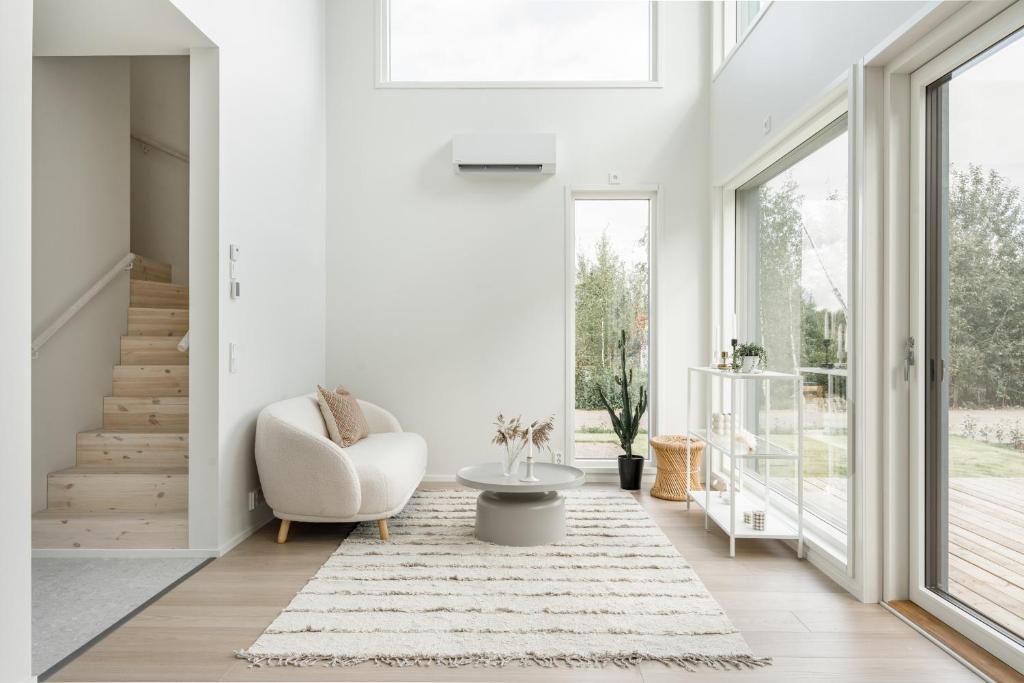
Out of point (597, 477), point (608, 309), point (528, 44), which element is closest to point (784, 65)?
point (608, 309)

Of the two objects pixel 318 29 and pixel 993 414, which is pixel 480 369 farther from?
pixel 993 414

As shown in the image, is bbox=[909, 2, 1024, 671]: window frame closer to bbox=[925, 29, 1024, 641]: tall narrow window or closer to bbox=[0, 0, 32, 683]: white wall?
bbox=[925, 29, 1024, 641]: tall narrow window

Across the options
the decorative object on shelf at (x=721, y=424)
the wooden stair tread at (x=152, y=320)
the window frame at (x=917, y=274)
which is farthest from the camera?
the wooden stair tread at (x=152, y=320)

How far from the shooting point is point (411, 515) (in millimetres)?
3494

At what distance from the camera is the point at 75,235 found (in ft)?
10.8

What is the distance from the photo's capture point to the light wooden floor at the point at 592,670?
181cm

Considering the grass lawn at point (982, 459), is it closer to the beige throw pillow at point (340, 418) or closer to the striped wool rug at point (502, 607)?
the striped wool rug at point (502, 607)

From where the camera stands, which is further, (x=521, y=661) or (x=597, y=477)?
(x=597, y=477)

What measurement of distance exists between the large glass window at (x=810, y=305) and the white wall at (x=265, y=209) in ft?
9.15

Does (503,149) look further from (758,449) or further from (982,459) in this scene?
(982,459)

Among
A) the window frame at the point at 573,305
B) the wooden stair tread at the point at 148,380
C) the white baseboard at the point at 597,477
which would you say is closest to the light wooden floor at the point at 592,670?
the wooden stair tread at the point at 148,380

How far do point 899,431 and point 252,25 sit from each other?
363cm

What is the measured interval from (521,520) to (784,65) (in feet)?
8.91

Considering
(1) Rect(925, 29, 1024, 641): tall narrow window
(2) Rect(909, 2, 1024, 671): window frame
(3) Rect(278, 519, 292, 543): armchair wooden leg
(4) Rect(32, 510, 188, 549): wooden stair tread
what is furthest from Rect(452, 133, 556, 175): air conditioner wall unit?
(4) Rect(32, 510, 188, 549): wooden stair tread
